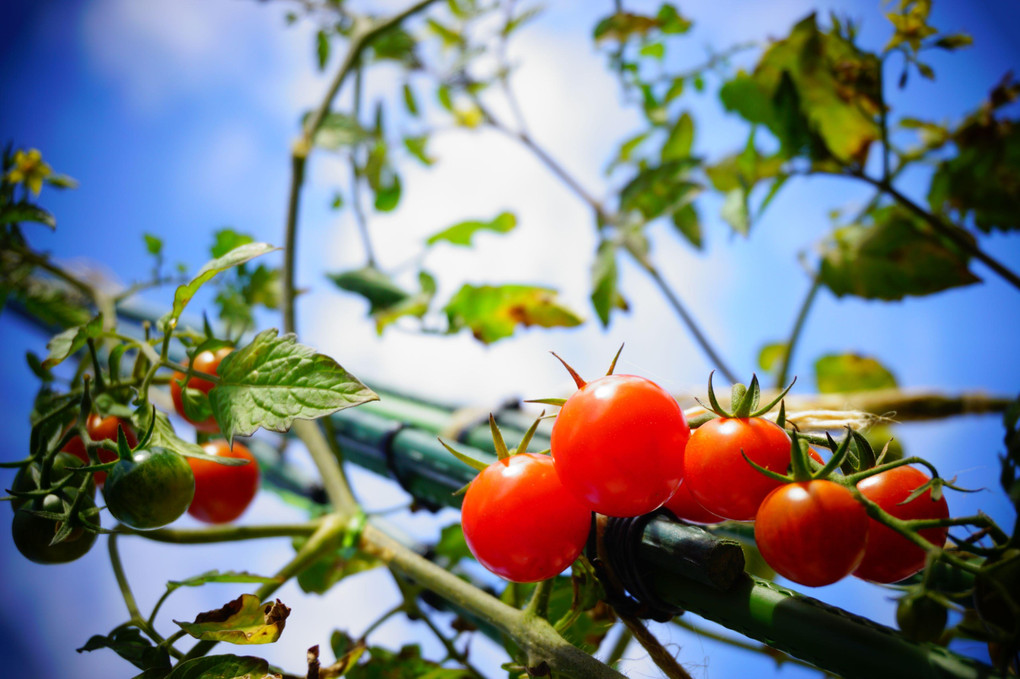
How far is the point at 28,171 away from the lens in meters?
0.47

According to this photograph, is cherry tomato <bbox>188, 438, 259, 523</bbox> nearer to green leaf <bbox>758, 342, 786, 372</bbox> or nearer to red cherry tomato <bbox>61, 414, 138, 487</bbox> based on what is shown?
Result: red cherry tomato <bbox>61, 414, 138, 487</bbox>

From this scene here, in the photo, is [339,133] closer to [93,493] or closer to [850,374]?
[93,493]

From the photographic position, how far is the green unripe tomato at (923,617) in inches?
7.5

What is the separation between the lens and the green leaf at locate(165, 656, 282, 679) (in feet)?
0.91

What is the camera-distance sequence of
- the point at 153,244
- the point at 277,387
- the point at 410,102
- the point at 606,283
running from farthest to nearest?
the point at 410,102
the point at 606,283
the point at 153,244
the point at 277,387

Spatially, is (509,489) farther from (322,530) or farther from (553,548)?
(322,530)

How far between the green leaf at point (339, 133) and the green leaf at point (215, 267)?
460mm

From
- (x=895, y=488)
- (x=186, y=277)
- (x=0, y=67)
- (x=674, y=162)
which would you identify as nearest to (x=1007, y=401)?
(x=674, y=162)

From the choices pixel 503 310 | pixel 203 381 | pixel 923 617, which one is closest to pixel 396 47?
pixel 503 310

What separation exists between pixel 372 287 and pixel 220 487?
1.08ft

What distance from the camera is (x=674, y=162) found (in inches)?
30.9

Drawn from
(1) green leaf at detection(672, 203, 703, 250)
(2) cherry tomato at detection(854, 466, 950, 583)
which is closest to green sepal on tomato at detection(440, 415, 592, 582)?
A: (2) cherry tomato at detection(854, 466, 950, 583)

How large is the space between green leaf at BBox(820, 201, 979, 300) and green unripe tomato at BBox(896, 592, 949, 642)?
580 millimetres

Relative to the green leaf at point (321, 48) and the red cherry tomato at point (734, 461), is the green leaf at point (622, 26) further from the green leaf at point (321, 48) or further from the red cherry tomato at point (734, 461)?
the red cherry tomato at point (734, 461)
